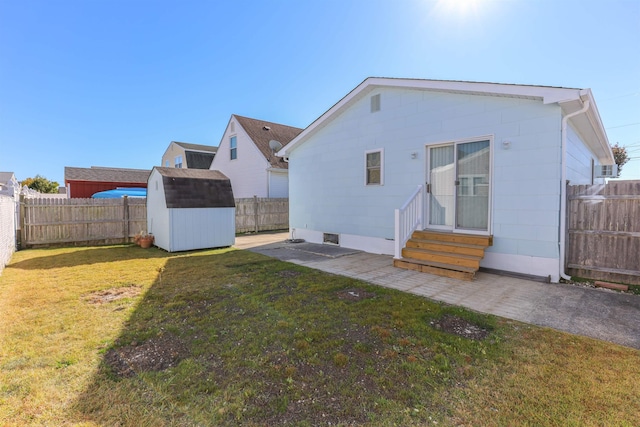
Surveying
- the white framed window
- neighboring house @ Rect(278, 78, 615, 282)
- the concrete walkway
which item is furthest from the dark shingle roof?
the concrete walkway

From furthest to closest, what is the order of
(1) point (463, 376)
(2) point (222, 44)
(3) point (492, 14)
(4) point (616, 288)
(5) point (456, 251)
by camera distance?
(2) point (222, 44) < (3) point (492, 14) < (5) point (456, 251) < (4) point (616, 288) < (1) point (463, 376)

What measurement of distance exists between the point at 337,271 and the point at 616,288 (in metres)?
4.98

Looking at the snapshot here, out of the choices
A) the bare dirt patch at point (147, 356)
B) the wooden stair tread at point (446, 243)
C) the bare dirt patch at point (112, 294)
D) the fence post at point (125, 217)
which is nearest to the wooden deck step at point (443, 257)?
the wooden stair tread at point (446, 243)

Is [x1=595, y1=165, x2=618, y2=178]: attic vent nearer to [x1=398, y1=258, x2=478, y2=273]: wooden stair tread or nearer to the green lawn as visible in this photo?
[x1=398, y1=258, x2=478, y2=273]: wooden stair tread

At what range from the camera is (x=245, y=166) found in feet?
56.2

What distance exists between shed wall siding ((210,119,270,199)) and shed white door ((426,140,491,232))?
34.0ft

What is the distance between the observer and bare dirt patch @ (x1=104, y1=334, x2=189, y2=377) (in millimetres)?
2682

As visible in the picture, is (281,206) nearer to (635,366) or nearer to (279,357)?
(279,357)

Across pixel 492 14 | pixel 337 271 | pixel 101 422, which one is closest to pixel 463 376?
pixel 101 422

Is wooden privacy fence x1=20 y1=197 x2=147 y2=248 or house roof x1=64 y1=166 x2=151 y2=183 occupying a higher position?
house roof x1=64 y1=166 x2=151 y2=183

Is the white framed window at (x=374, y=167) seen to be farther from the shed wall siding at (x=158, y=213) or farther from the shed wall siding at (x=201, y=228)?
the shed wall siding at (x=158, y=213)

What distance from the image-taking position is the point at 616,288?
4957 mm

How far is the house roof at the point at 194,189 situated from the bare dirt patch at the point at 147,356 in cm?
627

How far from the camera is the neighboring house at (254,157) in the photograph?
15898 mm
